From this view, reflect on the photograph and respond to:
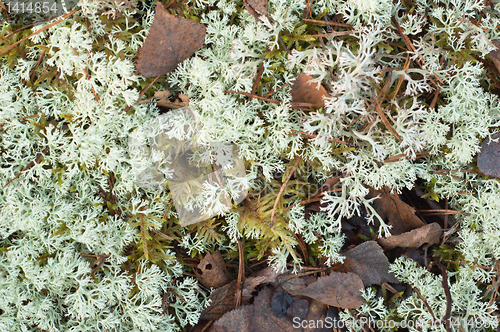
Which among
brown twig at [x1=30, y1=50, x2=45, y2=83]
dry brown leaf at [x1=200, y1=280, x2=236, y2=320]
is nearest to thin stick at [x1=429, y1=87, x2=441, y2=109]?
dry brown leaf at [x1=200, y1=280, x2=236, y2=320]

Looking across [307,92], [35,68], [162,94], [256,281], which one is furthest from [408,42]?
[35,68]

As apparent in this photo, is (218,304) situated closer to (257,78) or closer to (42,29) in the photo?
(257,78)

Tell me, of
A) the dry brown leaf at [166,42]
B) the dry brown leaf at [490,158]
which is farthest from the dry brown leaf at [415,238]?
the dry brown leaf at [166,42]

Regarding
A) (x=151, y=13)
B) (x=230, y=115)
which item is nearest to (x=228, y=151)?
(x=230, y=115)

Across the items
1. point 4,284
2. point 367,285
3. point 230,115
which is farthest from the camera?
point 367,285

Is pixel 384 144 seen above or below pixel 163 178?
above

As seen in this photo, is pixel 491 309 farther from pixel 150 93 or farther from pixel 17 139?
pixel 17 139
